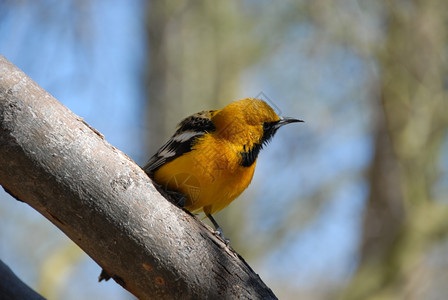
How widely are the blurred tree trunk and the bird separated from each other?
3.39 m

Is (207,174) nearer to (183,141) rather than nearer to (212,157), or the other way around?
(212,157)

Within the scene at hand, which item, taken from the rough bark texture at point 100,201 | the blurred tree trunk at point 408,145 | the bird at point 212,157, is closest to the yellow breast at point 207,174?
the bird at point 212,157

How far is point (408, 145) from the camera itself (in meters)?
7.51

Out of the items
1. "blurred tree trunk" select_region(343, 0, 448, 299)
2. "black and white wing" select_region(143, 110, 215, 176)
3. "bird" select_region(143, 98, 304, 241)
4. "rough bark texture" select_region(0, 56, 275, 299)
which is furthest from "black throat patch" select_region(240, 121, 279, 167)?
"blurred tree trunk" select_region(343, 0, 448, 299)

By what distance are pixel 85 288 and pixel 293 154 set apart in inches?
217

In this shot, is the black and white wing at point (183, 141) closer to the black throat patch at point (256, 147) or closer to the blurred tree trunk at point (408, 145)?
the black throat patch at point (256, 147)

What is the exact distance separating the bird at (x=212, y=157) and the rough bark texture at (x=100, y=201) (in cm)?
85

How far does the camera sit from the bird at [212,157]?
4133 millimetres

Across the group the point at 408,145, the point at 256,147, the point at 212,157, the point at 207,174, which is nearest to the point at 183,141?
the point at 212,157

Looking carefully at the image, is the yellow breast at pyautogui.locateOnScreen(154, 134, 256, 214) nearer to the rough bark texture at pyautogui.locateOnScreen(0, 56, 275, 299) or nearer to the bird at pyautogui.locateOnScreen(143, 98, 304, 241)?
the bird at pyautogui.locateOnScreen(143, 98, 304, 241)

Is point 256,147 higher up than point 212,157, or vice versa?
point 256,147

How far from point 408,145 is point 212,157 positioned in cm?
434

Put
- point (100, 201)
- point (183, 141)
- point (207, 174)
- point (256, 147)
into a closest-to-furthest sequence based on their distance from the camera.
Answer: point (100, 201), point (207, 174), point (183, 141), point (256, 147)

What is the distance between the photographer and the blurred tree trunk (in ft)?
23.2
